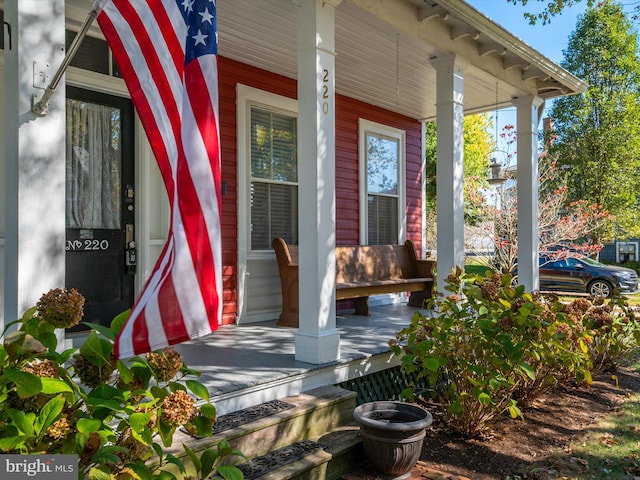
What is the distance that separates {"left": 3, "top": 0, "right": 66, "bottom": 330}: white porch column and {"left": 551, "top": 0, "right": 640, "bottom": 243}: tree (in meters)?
14.3

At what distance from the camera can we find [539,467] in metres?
2.90

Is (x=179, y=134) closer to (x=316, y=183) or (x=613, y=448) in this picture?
(x=316, y=183)

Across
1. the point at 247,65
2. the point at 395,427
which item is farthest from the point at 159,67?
the point at 247,65

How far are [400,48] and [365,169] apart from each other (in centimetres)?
202

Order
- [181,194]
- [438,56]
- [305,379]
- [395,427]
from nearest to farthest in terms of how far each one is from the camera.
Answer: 1. [181,194]
2. [395,427]
3. [305,379]
4. [438,56]

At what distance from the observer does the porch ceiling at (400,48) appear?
161 inches

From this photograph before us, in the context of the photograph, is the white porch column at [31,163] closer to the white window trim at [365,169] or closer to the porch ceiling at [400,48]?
the porch ceiling at [400,48]

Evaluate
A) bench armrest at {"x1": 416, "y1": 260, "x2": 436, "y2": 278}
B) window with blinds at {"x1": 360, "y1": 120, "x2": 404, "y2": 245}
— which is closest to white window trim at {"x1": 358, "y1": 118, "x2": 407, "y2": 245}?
window with blinds at {"x1": 360, "y1": 120, "x2": 404, "y2": 245}

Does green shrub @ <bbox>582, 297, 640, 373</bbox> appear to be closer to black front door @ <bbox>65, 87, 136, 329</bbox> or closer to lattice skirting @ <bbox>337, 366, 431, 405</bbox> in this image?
lattice skirting @ <bbox>337, 366, 431, 405</bbox>

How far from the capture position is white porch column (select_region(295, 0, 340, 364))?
339 cm

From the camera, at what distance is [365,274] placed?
5934 millimetres

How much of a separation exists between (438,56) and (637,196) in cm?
1285

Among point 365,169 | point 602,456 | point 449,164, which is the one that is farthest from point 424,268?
point 602,456

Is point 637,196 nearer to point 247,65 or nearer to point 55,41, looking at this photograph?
point 247,65
